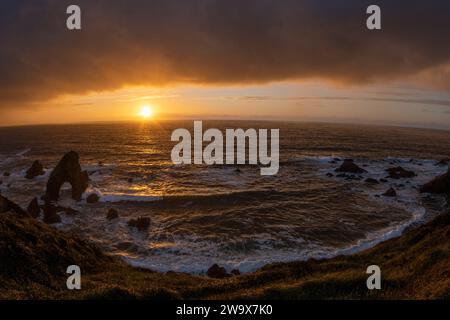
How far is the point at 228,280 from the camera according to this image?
17.0 meters

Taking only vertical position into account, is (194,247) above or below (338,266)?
below

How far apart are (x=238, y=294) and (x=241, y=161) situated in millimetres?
68392

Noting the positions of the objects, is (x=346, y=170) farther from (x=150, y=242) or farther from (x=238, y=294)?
(x=238, y=294)

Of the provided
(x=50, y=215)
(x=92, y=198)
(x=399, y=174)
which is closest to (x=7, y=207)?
(x=50, y=215)

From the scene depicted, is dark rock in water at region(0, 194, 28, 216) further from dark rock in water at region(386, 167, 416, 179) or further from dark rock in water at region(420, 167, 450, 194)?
dark rock in water at region(386, 167, 416, 179)

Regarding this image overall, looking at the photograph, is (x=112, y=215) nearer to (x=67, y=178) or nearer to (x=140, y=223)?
(x=140, y=223)

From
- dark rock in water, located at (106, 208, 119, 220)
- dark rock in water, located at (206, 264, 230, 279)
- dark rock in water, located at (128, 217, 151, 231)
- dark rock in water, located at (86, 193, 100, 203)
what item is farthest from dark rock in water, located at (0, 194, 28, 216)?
dark rock in water, located at (86, 193, 100, 203)

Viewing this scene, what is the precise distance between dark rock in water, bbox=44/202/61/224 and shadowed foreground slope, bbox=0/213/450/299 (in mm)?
18284

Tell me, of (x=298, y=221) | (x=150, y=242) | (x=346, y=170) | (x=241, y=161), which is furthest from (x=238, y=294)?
(x=241, y=161)

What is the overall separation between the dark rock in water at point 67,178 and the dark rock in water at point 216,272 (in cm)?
2962

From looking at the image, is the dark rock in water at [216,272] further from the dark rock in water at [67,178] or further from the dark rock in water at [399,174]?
the dark rock in water at [399,174]

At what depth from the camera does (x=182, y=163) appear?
7900cm

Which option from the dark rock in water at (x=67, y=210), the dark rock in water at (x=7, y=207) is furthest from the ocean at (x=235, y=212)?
the dark rock in water at (x=7, y=207)

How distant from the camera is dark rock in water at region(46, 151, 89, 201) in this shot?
45562 millimetres
